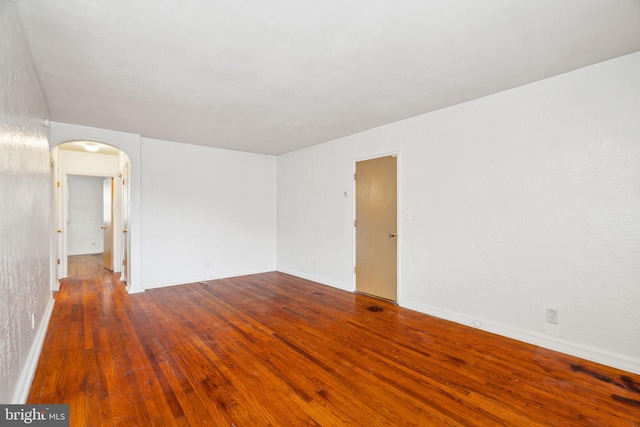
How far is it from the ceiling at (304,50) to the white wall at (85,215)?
6.99m

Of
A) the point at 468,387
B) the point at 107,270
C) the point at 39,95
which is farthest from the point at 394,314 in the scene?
the point at 107,270

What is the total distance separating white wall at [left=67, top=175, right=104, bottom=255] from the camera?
9.02m

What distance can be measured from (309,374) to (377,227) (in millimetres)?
2511

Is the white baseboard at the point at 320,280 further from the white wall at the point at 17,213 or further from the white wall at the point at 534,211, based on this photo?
the white wall at the point at 17,213

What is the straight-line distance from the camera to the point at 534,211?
113 inches

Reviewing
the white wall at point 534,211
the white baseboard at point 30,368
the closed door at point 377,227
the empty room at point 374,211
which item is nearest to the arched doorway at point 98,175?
the empty room at point 374,211

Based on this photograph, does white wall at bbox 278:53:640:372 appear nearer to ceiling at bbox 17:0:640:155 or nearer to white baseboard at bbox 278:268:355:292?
ceiling at bbox 17:0:640:155

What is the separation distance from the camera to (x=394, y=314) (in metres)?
3.72

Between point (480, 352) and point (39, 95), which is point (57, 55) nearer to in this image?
point (39, 95)

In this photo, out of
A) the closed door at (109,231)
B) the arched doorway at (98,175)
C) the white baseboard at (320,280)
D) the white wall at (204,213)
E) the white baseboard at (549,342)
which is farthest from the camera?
the closed door at (109,231)

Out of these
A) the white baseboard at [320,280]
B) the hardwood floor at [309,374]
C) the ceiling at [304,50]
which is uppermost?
the ceiling at [304,50]

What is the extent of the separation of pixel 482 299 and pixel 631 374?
1.18 meters

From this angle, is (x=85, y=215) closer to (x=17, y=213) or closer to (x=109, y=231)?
(x=109, y=231)

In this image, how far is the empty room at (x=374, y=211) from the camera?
1893mm
